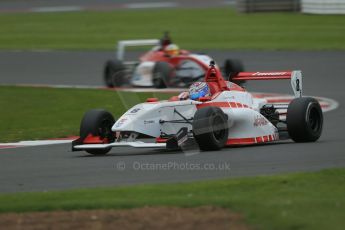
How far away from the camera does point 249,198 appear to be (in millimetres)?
9391

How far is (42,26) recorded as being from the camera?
1716 inches

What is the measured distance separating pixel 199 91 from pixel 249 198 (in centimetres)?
479

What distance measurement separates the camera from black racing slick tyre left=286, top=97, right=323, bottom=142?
44.9 ft

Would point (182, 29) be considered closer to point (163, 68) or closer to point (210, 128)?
point (163, 68)

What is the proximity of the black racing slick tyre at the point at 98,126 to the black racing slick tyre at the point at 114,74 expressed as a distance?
457 inches

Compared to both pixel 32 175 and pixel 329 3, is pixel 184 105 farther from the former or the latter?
pixel 329 3

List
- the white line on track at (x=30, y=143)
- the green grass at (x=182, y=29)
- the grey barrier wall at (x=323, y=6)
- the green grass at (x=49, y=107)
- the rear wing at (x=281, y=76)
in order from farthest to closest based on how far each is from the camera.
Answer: the grey barrier wall at (x=323, y=6), the green grass at (x=182, y=29), the green grass at (x=49, y=107), the white line on track at (x=30, y=143), the rear wing at (x=281, y=76)

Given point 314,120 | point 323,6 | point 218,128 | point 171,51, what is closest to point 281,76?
point 314,120

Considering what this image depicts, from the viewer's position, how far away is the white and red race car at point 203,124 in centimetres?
1307

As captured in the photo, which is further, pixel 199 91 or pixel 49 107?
pixel 49 107

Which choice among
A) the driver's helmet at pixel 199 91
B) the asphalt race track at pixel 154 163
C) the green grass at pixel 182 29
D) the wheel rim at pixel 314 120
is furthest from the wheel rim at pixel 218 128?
the green grass at pixel 182 29

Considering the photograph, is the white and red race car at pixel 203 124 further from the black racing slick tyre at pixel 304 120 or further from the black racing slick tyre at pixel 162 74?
the black racing slick tyre at pixel 162 74

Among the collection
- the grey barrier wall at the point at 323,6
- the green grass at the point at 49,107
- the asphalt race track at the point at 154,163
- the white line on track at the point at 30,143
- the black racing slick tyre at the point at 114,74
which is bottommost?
the grey barrier wall at the point at 323,6

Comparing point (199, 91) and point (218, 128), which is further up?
point (199, 91)
